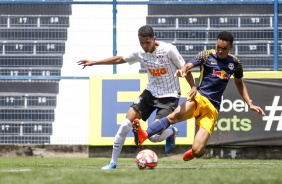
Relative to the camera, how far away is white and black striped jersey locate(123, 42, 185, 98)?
1177 cm

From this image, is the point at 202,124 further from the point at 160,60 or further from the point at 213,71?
the point at 160,60

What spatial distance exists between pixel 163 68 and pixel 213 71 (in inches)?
30.2

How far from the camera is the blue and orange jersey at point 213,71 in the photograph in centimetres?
1177

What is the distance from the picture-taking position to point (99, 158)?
55.9 feet

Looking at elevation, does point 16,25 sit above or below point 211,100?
above

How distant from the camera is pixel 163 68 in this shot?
38.8ft

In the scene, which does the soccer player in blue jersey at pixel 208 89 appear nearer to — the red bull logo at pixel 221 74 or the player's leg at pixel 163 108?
the red bull logo at pixel 221 74

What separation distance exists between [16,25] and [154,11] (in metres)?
3.23

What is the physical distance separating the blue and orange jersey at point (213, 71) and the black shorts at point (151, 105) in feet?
1.73

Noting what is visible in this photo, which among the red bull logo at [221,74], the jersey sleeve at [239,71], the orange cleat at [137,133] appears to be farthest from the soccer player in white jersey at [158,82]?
the orange cleat at [137,133]

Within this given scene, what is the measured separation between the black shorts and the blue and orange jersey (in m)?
0.53

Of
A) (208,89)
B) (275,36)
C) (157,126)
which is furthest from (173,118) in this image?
(275,36)

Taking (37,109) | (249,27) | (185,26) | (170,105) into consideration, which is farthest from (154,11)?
(170,105)

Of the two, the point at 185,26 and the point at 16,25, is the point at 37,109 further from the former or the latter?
the point at 185,26
